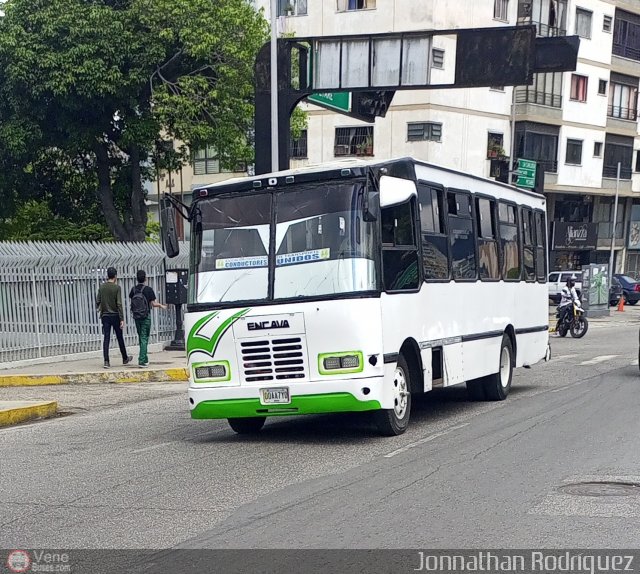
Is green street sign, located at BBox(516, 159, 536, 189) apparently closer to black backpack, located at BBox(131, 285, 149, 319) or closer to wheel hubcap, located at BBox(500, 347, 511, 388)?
black backpack, located at BBox(131, 285, 149, 319)

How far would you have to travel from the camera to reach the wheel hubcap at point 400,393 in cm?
1105

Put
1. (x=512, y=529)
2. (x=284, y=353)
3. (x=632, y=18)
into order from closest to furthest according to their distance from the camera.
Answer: (x=512, y=529) → (x=284, y=353) → (x=632, y=18)

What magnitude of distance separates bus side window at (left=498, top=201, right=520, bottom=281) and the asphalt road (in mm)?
2072

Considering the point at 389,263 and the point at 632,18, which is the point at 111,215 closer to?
the point at 389,263

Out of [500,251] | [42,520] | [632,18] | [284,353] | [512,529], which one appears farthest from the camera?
[632,18]

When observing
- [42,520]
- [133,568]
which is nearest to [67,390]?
[42,520]

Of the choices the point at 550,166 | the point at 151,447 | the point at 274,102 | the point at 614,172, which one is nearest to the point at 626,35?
the point at 614,172

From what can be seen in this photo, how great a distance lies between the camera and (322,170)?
35.8 feet

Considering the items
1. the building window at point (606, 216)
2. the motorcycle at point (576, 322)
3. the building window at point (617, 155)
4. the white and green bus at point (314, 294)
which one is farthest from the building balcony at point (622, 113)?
the white and green bus at point (314, 294)

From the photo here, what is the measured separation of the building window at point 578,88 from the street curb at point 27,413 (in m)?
42.7

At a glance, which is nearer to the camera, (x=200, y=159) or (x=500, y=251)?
(x=500, y=251)

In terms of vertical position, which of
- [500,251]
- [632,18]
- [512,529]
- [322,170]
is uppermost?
[632,18]

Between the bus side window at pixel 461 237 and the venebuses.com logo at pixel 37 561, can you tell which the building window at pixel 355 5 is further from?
the venebuses.com logo at pixel 37 561

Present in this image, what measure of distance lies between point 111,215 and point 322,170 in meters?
26.9
